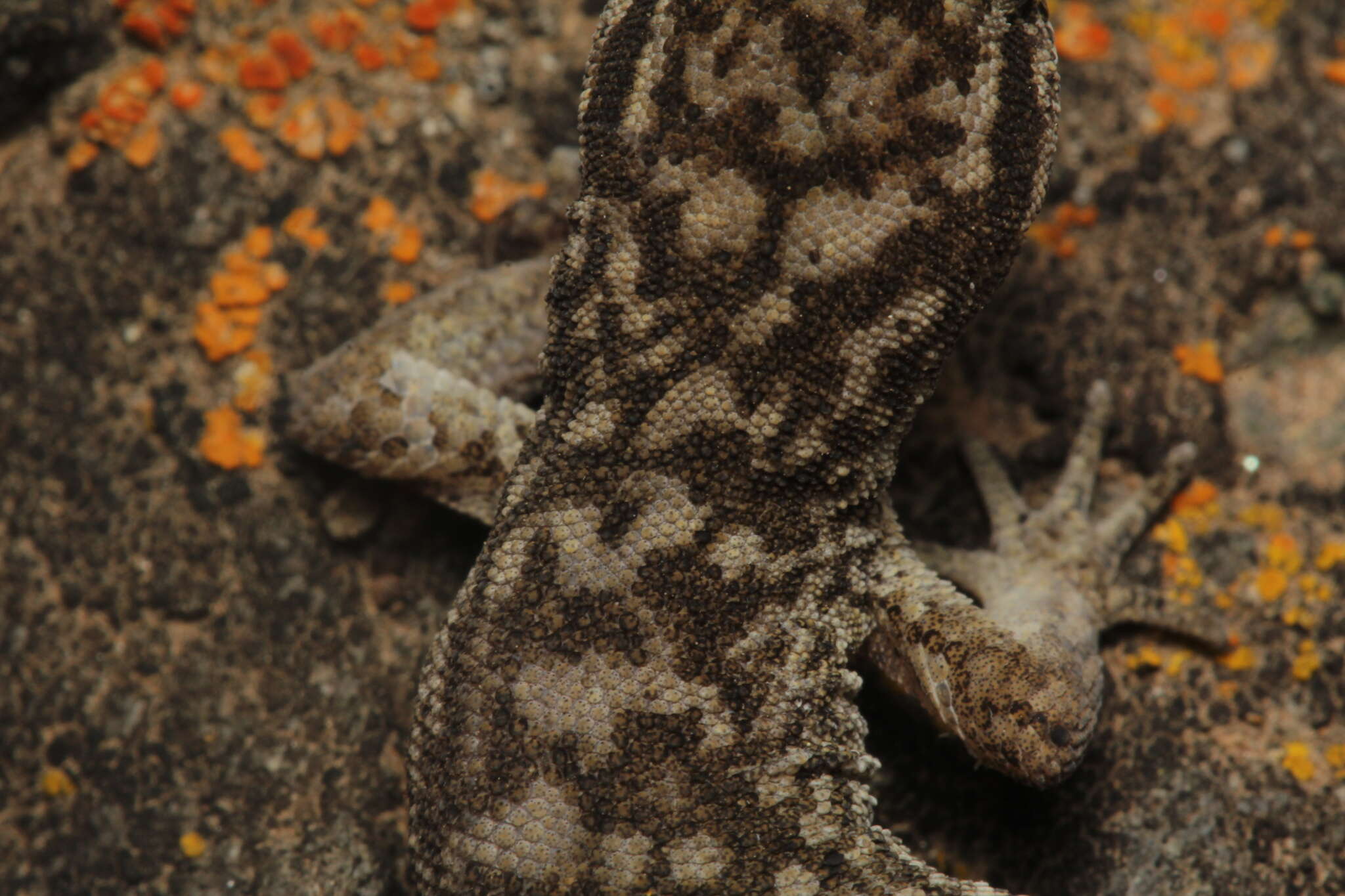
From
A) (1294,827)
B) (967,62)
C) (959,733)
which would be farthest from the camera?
(1294,827)

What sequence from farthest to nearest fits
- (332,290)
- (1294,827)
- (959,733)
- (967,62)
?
(332,290) → (1294,827) → (959,733) → (967,62)

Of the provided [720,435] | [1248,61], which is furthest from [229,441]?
[1248,61]

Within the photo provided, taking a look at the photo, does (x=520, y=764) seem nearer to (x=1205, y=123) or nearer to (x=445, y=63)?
(x=445, y=63)

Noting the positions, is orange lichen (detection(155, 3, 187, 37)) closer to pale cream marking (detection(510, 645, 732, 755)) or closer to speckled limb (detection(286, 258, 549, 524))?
speckled limb (detection(286, 258, 549, 524))

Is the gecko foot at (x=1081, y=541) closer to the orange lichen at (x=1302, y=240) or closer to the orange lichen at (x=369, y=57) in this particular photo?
the orange lichen at (x=1302, y=240)

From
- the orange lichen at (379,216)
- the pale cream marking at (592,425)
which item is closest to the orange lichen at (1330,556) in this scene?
the pale cream marking at (592,425)

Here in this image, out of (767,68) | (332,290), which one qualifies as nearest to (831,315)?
(767,68)

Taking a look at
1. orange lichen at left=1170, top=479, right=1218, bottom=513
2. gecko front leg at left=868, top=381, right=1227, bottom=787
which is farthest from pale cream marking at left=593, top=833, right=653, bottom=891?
orange lichen at left=1170, top=479, right=1218, bottom=513
